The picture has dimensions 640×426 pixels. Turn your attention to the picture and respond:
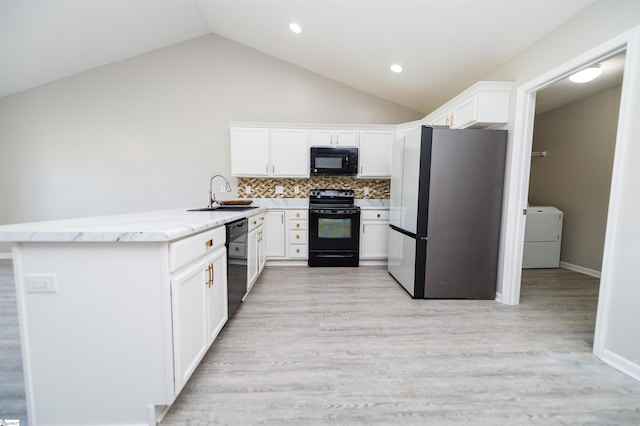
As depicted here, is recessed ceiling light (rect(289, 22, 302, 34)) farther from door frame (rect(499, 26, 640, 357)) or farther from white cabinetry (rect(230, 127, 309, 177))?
door frame (rect(499, 26, 640, 357))

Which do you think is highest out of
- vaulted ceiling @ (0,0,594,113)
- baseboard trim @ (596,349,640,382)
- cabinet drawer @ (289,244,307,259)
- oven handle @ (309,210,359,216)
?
vaulted ceiling @ (0,0,594,113)

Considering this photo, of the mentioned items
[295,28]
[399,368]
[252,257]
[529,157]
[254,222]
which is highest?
[295,28]

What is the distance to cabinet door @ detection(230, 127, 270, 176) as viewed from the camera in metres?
3.58

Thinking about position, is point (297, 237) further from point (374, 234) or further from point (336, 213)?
point (374, 234)

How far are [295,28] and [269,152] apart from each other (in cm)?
157

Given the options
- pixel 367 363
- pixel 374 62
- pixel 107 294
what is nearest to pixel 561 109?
pixel 374 62

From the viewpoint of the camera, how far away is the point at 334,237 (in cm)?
352

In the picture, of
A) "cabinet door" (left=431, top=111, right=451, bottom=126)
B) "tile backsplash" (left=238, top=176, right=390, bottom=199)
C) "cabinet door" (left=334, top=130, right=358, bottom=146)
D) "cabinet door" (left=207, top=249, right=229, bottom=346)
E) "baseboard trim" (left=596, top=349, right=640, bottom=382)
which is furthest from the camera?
"tile backsplash" (left=238, top=176, right=390, bottom=199)

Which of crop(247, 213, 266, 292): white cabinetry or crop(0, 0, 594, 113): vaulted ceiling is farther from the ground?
crop(0, 0, 594, 113): vaulted ceiling

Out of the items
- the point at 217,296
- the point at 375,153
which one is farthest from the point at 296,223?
the point at 217,296

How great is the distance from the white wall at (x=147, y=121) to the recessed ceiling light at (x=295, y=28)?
879 millimetres

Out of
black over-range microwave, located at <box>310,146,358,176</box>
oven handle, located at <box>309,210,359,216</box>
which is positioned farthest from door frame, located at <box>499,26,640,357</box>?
black over-range microwave, located at <box>310,146,358,176</box>

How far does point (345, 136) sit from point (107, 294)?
3.31m

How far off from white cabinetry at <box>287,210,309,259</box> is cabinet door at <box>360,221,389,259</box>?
2.79 feet
